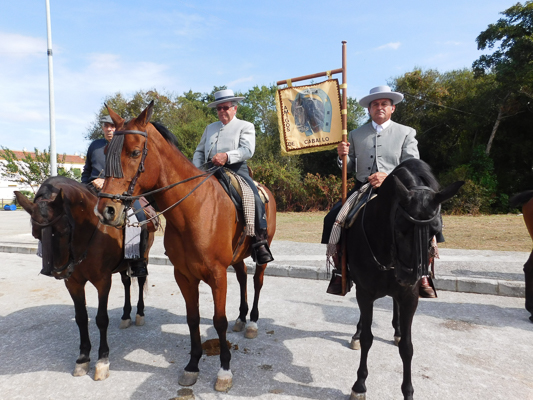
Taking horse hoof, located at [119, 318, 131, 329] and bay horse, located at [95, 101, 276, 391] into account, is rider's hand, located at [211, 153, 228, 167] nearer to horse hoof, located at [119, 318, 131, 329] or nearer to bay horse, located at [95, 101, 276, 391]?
bay horse, located at [95, 101, 276, 391]

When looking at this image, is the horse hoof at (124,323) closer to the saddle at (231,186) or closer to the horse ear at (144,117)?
the saddle at (231,186)

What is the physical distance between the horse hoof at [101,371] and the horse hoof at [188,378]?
2.60 feet

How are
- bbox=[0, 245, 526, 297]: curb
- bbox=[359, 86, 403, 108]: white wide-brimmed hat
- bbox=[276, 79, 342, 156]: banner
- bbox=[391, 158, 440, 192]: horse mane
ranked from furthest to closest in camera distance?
1. bbox=[0, 245, 526, 297]: curb
2. bbox=[276, 79, 342, 156]: banner
3. bbox=[359, 86, 403, 108]: white wide-brimmed hat
4. bbox=[391, 158, 440, 192]: horse mane

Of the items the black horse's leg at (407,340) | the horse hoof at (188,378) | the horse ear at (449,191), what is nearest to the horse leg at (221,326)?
the horse hoof at (188,378)

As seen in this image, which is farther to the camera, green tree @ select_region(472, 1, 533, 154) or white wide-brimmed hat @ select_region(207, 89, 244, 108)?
green tree @ select_region(472, 1, 533, 154)

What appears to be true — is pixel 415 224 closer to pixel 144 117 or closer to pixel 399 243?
pixel 399 243

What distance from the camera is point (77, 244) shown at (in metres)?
3.50

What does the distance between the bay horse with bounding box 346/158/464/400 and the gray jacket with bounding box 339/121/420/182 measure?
674 mm

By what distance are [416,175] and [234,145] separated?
2.17m

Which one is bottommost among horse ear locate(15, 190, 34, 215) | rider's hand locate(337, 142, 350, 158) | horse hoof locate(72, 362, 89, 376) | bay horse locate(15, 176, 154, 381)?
horse hoof locate(72, 362, 89, 376)

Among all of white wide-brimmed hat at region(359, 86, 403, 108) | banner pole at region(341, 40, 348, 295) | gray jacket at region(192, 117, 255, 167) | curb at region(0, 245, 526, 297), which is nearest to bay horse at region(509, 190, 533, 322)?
curb at region(0, 245, 526, 297)

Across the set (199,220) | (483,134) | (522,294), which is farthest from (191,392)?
(483,134)

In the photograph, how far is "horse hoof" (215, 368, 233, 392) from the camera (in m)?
3.15

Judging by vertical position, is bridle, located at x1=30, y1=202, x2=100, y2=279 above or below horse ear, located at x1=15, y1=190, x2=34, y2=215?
below
